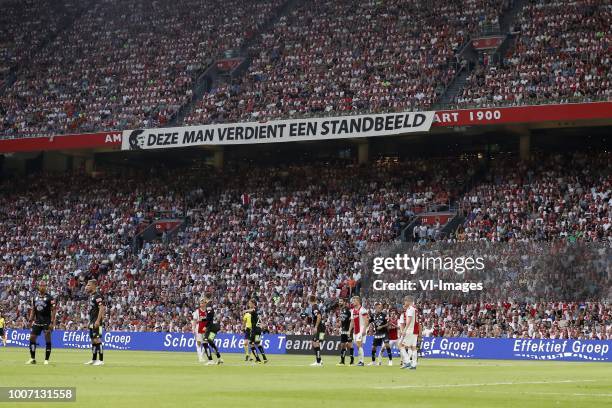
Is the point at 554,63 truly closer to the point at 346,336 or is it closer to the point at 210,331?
the point at 346,336

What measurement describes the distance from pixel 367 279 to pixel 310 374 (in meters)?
23.8

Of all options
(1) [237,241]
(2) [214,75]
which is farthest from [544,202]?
(2) [214,75]

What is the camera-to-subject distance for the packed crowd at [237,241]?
53.4 metres

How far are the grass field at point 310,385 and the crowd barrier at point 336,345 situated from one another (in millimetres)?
11746

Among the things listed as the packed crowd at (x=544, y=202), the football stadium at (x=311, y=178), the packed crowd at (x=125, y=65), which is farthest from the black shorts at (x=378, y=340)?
the packed crowd at (x=125, y=65)

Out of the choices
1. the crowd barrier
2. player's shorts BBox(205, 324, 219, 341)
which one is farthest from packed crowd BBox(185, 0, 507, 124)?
player's shorts BBox(205, 324, 219, 341)

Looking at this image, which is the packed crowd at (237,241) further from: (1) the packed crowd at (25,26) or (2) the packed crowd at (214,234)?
(1) the packed crowd at (25,26)

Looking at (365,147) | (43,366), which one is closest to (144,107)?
(365,147)

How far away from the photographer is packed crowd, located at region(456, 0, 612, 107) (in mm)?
56375

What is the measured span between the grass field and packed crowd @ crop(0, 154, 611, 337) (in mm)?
17820

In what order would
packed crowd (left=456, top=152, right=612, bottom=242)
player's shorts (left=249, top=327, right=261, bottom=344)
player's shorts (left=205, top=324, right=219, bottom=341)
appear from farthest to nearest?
packed crowd (left=456, top=152, right=612, bottom=242) → player's shorts (left=249, top=327, right=261, bottom=344) → player's shorts (left=205, top=324, right=219, bottom=341)

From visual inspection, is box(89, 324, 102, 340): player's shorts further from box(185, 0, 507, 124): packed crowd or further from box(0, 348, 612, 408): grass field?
box(185, 0, 507, 124): packed crowd

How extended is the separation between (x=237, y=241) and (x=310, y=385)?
37757mm

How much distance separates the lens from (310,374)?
2902 cm
